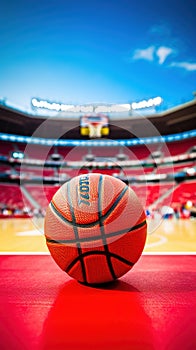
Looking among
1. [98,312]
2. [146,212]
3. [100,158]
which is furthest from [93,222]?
[100,158]

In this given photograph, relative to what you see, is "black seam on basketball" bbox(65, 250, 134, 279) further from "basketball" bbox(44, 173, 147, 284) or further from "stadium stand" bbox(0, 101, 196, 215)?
"stadium stand" bbox(0, 101, 196, 215)

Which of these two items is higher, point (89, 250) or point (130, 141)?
point (130, 141)

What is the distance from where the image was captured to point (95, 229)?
2.17 m

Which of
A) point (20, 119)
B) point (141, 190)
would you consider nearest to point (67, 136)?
point (20, 119)

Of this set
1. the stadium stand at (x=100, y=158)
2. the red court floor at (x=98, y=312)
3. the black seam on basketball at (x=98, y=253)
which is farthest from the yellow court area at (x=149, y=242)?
the stadium stand at (x=100, y=158)

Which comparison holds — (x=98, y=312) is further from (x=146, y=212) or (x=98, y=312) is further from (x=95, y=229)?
(x=146, y=212)

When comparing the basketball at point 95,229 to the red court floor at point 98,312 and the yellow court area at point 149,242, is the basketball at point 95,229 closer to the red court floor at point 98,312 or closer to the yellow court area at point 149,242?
the red court floor at point 98,312

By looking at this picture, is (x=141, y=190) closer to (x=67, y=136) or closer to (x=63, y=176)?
(x=63, y=176)

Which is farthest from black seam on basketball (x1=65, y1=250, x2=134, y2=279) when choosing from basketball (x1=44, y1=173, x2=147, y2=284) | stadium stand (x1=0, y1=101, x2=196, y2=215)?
stadium stand (x1=0, y1=101, x2=196, y2=215)

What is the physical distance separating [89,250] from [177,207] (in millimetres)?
19580

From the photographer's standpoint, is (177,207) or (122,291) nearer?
(122,291)

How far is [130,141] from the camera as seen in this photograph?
30.2 meters

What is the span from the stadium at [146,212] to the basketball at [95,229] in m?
0.22

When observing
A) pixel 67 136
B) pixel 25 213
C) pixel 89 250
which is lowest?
pixel 25 213
